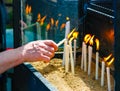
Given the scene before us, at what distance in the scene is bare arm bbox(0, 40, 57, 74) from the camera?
1277mm

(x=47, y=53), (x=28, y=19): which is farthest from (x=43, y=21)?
(x=47, y=53)

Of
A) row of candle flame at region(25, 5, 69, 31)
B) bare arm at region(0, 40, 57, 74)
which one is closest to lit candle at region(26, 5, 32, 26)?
row of candle flame at region(25, 5, 69, 31)

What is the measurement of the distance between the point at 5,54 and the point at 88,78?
61 centimetres

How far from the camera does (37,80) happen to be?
1677 mm

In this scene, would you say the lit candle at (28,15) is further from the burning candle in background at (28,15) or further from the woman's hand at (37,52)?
the woman's hand at (37,52)

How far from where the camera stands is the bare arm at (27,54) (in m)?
1.28

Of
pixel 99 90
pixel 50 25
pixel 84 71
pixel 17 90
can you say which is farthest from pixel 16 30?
pixel 99 90

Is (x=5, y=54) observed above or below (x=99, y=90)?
above

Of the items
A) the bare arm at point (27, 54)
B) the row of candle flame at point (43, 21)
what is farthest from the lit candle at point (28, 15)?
the bare arm at point (27, 54)

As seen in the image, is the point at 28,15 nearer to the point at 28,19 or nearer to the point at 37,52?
the point at 28,19

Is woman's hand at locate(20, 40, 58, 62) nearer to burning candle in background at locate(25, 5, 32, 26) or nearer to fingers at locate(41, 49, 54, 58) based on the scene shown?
fingers at locate(41, 49, 54, 58)

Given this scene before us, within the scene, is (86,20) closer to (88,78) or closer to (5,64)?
(88,78)

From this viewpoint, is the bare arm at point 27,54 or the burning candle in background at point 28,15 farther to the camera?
the burning candle in background at point 28,15

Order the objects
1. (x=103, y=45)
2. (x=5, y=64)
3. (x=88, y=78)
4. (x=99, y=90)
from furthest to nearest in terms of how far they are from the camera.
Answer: (x=103, y=45)
(x=88, y=78)
(x=99, y=90)
(x=5, y=64)
